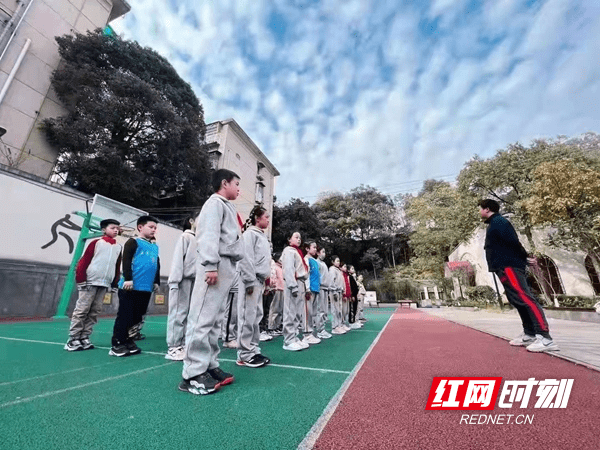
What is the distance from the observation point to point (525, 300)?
11.2 feet

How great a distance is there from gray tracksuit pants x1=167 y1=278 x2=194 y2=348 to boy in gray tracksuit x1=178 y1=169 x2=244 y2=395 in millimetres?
1382

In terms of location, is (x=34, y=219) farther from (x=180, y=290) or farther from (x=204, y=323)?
(x=204, y=323)

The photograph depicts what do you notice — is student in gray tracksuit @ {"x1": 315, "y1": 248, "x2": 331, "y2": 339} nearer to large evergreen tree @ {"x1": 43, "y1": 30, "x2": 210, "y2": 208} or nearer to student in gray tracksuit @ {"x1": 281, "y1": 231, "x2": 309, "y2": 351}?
student in gray tracksuit @ {"x1": 281, "y1": 231, "x2": 309, "y2": 351}

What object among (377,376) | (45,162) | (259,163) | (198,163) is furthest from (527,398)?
(259,163)

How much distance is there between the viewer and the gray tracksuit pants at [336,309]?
237 inches

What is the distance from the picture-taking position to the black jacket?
3.61 m

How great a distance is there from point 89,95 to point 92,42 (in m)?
3.21

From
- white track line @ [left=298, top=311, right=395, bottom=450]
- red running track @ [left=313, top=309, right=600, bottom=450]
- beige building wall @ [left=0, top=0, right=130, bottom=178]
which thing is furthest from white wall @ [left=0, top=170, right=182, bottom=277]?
red running track @ [left=313, top=309, right=600, bottom=450]

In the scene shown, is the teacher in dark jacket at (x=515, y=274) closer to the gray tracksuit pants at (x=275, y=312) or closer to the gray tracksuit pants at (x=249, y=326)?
the gray tracksuit pants at (x=249, y=326)

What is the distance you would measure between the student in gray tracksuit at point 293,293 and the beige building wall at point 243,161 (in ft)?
58.3

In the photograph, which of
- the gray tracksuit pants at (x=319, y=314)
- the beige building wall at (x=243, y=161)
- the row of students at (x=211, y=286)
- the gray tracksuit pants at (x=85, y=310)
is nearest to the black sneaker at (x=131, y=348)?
the row of students at (x=211, y=286)

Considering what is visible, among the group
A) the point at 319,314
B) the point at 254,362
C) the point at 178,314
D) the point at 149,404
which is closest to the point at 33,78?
the point at 178,314

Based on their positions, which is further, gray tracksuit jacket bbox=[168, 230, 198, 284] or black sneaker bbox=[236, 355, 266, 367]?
gray tracksuit jacket bbox=[168, 230, 198, 284]

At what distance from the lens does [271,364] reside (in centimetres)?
291
